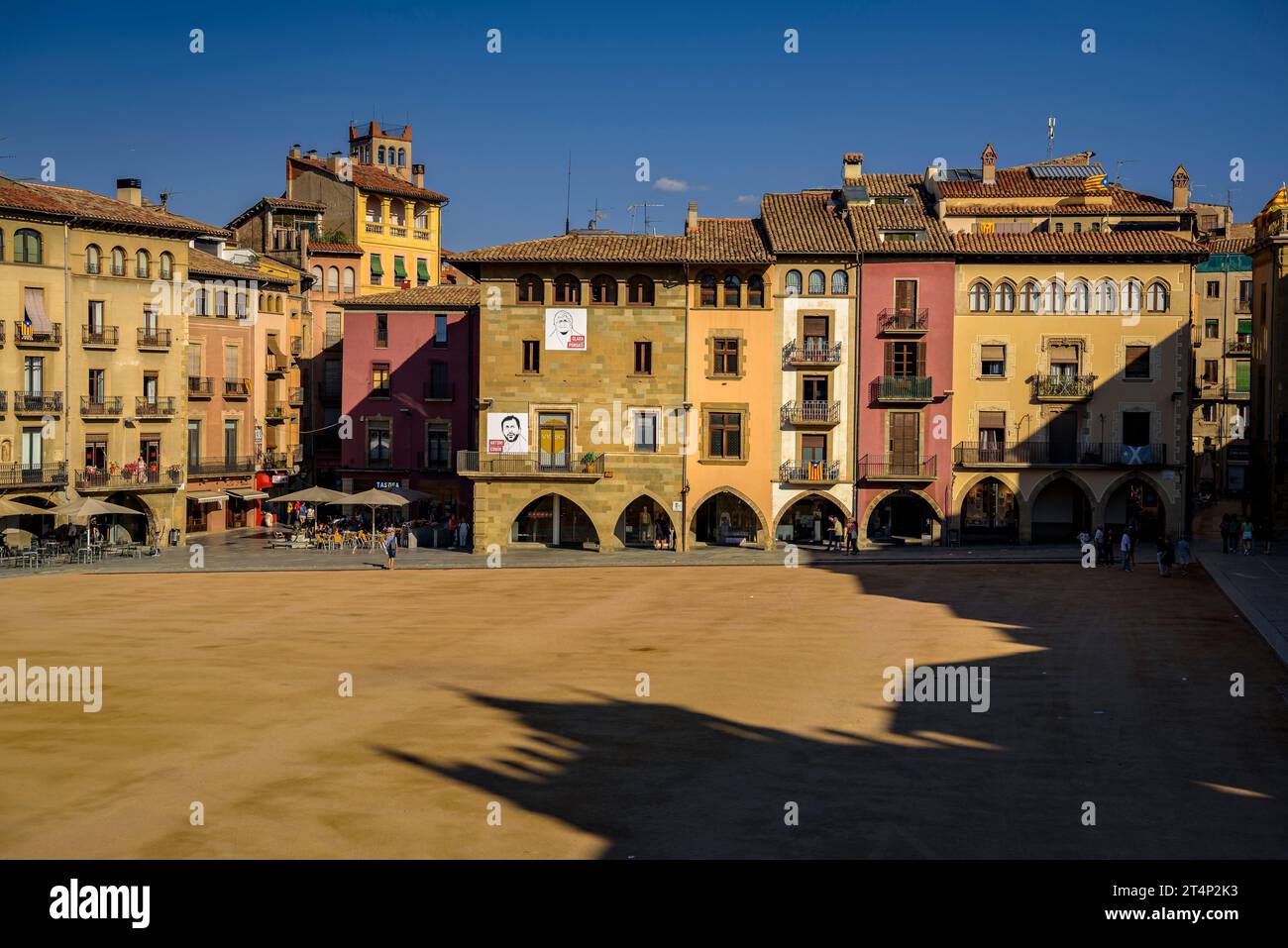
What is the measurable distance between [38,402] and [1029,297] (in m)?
43.2

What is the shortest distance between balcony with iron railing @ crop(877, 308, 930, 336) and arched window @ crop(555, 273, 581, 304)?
13.3 metres

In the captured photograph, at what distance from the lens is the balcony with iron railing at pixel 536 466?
2312 inches

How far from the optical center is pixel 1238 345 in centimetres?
8838

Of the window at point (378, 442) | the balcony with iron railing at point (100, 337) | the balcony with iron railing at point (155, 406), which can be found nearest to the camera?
the balcony with iron railing at point (100, 337)

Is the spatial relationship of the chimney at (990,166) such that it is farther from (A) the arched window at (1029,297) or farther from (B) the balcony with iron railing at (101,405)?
(B) the balcony with iron railing at (101,405)

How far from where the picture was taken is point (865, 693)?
98.2 ft

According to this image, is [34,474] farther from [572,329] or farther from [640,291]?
[640,291]

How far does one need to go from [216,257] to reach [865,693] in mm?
54732

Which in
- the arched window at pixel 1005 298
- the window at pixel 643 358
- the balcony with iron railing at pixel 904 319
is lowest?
the window at pixel 643 358

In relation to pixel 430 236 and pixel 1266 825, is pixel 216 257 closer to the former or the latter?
pixel 430 236

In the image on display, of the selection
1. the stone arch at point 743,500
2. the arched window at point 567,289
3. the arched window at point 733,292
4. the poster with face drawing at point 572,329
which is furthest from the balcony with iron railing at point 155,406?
the arched window at point 733,292

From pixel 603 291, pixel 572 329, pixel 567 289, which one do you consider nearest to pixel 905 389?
pixel 603 291

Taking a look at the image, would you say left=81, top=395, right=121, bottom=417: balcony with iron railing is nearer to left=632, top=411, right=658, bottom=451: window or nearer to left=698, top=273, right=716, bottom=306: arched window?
left=632, top=411, right=658, bottom=451: window

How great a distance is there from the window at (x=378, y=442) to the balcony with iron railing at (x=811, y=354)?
21.7m
